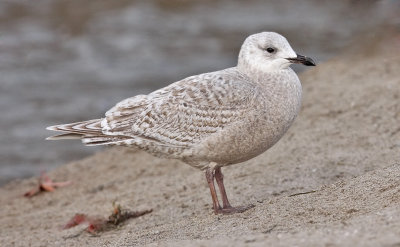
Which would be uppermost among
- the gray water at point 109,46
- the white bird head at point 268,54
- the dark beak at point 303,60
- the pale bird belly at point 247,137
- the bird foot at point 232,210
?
the gray water at point 109,46

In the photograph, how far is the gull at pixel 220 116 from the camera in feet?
18.6

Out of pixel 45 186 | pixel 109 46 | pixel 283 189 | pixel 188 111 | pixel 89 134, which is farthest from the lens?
pixel 109 46

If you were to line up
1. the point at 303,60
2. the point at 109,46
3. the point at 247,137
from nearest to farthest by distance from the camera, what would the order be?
the point at 247,137, the point at 303,60, the point at 109,46

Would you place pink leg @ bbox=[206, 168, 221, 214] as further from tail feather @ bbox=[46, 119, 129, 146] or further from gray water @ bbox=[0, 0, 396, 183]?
gray water @ bbox=[0, 0, 396, 183]

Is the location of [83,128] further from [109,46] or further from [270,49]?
[109,46]

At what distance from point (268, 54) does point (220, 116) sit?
645mm

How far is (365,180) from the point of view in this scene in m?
5.50

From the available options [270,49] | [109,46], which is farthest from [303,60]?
[109,46]

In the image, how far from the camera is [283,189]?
650 centimetres

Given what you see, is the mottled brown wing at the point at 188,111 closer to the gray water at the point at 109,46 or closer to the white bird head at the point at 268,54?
the white bird head at the point at 268,54

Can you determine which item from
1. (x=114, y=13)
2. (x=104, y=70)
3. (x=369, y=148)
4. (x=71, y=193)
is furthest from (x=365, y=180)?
(x=114, y=13)

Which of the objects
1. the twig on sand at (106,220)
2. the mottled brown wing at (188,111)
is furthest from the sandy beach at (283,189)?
the mottled brown wing at (188,111)

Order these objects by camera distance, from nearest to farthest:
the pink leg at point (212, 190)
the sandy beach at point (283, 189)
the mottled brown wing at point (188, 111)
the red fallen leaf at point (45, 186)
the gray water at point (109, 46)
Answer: the sandy beach at point (283, 189) < the mottled brown wing at point (188, 111) < the pink leg at point (212, 190) < the red fallen leaf at point (45, 186) < the gray water at point (109, 46)

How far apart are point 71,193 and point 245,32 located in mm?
6486
